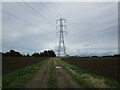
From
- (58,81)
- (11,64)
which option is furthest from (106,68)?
(11,64)

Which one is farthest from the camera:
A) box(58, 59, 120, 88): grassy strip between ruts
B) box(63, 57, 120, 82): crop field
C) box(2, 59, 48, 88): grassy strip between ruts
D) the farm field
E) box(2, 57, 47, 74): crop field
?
box(2, 57, 47, 74): crop field

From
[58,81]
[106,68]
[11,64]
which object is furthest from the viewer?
[11,64]

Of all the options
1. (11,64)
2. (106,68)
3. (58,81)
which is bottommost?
(11,64)

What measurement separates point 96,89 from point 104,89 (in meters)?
0.58

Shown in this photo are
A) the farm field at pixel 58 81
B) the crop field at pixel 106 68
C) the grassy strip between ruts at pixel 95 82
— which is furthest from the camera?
the crop field at pixel 106 68

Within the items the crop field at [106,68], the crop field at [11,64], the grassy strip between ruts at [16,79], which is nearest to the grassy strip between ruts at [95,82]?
the crop field at [106,68]

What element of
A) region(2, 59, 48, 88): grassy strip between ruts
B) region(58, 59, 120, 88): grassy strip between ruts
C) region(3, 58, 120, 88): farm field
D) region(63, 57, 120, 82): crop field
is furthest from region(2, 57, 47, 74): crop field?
region(58, 59, 120, 88): grassy strip between ruts

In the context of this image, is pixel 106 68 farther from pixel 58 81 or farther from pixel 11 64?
pixel 11 64

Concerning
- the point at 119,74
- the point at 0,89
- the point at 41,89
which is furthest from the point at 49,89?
the point at 119,74

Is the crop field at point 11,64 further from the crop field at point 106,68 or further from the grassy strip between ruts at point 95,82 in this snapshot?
the grassy strip between ruts at point 95,82

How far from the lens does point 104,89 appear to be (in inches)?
506

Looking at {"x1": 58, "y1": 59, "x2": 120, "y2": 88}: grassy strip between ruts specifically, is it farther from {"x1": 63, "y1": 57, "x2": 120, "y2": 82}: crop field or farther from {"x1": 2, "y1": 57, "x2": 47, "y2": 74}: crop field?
{"x1": 2, "y1": 57, "x2": 47, "y2": 74}: crop field

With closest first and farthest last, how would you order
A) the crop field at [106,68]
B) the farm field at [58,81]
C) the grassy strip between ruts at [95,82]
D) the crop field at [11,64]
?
the grassy strip between ruts at [95,82] → the farm field at [58,81] → the crop field at [106,68] → the crop field at [11,64]

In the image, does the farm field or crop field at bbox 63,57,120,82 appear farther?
crop field at bbox 63,57,120,82
